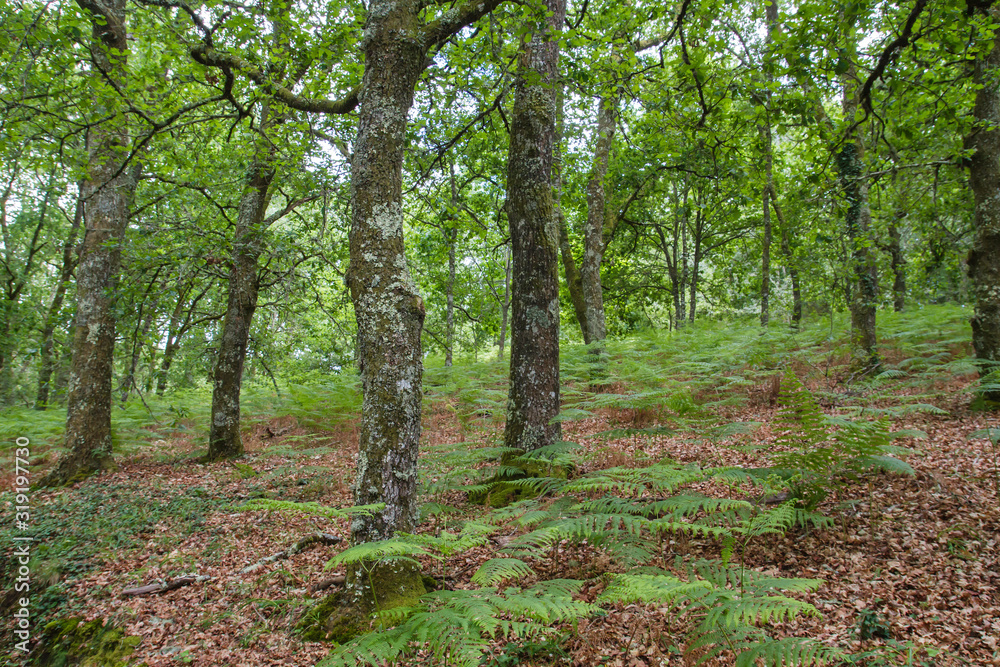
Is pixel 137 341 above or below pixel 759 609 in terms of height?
above

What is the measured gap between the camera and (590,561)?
404 centimetres

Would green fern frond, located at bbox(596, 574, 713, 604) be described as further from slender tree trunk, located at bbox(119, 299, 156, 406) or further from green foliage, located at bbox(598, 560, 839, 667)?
slender tree trunk, located at bbox(119, 299, 156, 406)

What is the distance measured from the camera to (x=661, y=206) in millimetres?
18188

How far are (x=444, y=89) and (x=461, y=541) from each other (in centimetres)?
644

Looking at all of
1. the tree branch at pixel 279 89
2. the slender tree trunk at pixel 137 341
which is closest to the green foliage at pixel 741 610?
the tree branch at pixel 279 89

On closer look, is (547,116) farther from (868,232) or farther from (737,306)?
(737,306)

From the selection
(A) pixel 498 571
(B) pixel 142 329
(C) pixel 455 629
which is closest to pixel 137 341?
(B) pixel 142 329

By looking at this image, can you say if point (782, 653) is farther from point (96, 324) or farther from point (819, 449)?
point (96, 324)

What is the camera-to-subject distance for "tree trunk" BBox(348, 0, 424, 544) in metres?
3.57

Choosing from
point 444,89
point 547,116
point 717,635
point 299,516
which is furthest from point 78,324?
point 717,635

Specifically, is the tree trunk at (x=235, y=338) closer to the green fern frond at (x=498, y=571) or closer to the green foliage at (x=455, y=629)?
the green fern frond at (x=498, y=571)

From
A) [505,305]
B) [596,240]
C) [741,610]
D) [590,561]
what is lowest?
[590,561]

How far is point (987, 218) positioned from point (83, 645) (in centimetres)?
1099

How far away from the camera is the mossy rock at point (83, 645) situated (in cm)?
381
